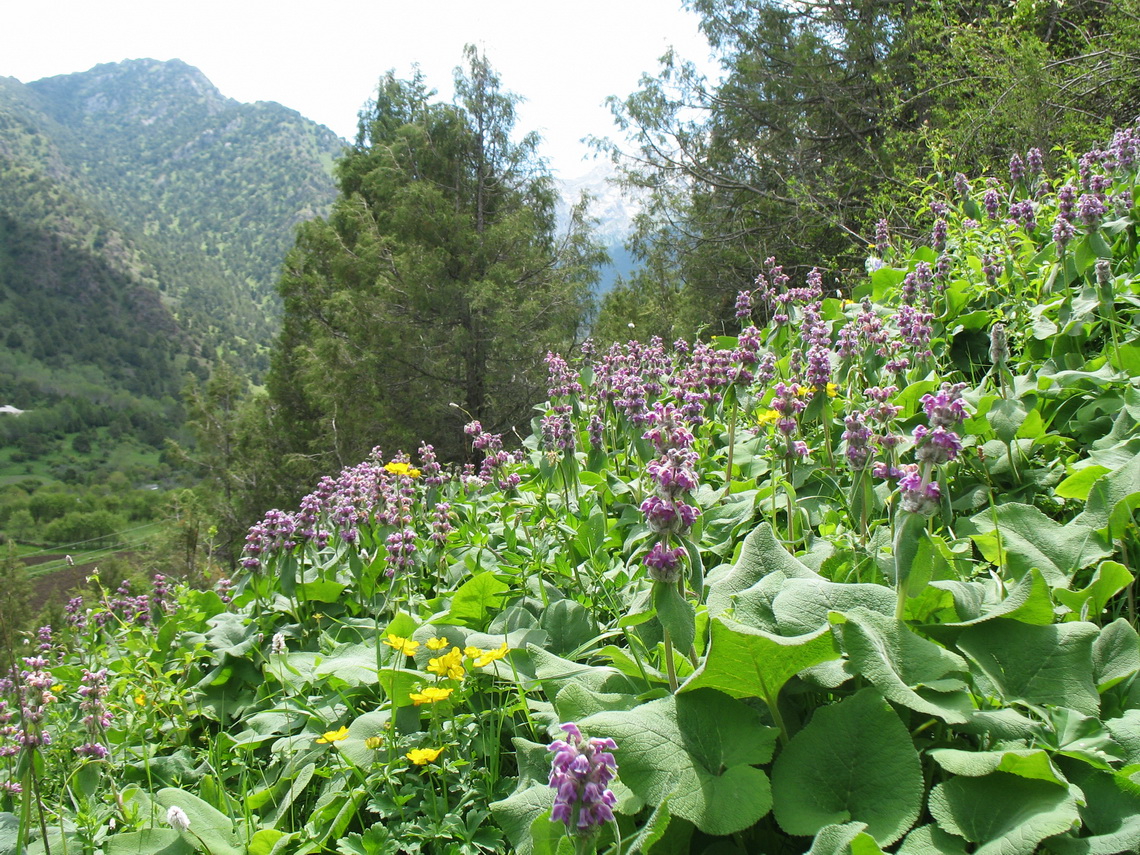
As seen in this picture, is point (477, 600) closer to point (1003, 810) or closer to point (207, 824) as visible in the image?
point (207, 824)

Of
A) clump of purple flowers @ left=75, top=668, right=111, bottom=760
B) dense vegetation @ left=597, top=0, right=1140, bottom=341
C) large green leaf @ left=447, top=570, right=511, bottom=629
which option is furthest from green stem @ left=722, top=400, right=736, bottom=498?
dense vegetation @ left=597, top=0, right=1140, bottom=341

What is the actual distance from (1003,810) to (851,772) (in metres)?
0.23

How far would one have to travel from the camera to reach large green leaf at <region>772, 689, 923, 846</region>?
3.81 ft

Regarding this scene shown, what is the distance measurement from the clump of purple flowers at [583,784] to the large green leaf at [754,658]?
1.10 feet

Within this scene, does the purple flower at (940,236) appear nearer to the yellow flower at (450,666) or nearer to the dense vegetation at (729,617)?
the dense vegetation at (729,617)

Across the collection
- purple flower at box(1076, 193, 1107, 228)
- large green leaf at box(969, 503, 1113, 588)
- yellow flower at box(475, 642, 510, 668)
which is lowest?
yellow flower at box(475, 642, 510, 668)

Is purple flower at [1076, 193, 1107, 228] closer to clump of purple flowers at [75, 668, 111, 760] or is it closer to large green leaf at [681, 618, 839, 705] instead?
large green leaf at [681, 618, 839, 705]

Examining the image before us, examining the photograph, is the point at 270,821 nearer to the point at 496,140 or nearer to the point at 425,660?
the point at 425,660

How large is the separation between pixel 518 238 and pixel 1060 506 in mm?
15930

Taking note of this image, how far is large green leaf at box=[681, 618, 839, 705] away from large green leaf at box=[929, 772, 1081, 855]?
0.93 feet

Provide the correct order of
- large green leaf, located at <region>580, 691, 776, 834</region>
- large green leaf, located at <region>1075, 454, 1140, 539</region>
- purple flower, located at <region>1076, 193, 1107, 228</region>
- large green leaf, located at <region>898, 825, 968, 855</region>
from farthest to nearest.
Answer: purple flower, located at <region>1076, 193, 1107, 228</region>
large green leaf, located at <region>1075, 454, 1140, 539</region>
large green leaf, located at <region>580, 691, 776, 834</region>
large green leaf, located at <region>898, 825, 968, 855</region>

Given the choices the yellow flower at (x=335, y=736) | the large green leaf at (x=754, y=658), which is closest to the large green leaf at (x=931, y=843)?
the large green leaf at (x=754, y=658)

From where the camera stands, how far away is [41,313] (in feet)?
422

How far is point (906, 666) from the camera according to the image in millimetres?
1310
